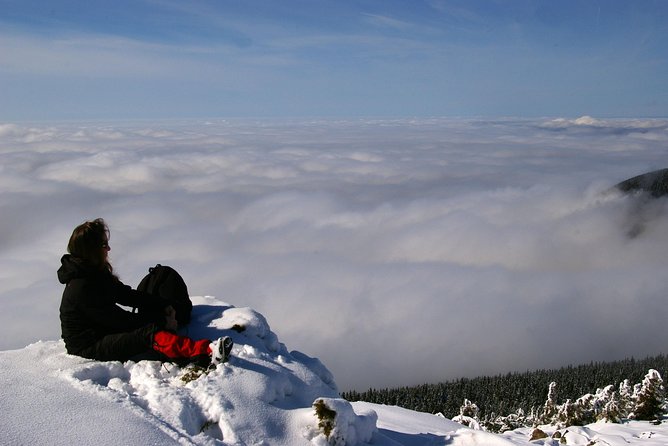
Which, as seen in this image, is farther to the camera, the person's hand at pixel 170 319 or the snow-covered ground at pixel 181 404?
the person's hand at pixel 170 319

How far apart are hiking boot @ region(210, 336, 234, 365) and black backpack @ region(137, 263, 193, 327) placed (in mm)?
1988

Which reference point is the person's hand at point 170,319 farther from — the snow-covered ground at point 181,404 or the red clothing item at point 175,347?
the snow-covered ground at point 181,404

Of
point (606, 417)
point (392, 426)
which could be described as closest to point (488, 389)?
point (606, 417)

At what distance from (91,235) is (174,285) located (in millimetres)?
2222

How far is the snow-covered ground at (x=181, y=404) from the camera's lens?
652 centimetres

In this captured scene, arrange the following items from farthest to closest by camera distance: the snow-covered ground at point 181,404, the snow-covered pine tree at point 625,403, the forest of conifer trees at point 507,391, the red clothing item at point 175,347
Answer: the forest of conifer trees at point 507,391 < the snow-covered pine tree at point 625,403 < the red clothing item at point 175,347 < the snow-covered ground at point 181,404

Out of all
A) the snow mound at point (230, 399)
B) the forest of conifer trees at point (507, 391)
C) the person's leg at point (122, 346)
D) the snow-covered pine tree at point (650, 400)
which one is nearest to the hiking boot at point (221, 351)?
the snow mound at point (230, 399)

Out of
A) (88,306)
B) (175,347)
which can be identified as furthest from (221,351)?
(88,306)

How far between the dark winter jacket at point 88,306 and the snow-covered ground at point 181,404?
0.44 m

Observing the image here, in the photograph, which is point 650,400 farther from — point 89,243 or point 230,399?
point 89,243

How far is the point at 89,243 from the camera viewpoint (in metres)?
8.25

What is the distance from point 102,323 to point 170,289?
1.67 metres

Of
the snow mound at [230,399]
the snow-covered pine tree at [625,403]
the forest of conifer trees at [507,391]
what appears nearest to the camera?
the snow mound at [230,399]

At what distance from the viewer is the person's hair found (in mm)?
8219
